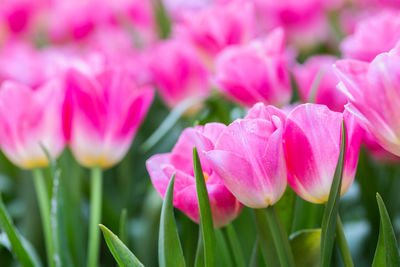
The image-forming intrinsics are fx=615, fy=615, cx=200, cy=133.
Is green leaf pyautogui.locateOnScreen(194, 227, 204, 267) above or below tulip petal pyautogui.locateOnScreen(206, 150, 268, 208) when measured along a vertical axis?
below

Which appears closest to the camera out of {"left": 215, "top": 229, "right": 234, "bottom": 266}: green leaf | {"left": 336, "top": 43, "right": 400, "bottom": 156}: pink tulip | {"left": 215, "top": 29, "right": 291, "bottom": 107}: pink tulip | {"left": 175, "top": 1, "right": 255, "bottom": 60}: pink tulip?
{"left": 336, "top": 43, "right": 400, "bottom": 156}: pink tulip

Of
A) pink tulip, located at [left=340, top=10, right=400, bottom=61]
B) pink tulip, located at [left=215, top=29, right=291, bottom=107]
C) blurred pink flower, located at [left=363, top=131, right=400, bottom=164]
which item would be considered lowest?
blurred pink flower, located at [left=363, top=131, right=400, bottom=164]

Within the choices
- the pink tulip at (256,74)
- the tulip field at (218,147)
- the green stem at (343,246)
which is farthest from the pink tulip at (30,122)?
the green stem at (343,246)

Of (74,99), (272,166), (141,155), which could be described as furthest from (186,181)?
(141,155)

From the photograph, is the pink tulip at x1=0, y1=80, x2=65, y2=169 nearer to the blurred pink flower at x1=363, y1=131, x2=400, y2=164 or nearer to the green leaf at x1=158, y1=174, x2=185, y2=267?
the green leaf at x1=158, y1=174, x2=185, y2=267

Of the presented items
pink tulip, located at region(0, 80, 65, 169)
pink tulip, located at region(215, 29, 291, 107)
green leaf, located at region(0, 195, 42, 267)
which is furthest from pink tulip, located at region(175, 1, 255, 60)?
green leaf, located at region(0, 195, 42, 267)

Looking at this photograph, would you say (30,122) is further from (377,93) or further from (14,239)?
(377,93)

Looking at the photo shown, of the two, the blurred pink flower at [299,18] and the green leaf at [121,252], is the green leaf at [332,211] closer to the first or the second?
the green leaf at [121,252]
